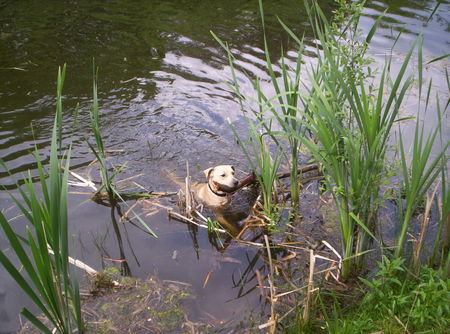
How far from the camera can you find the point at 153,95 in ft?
21.1

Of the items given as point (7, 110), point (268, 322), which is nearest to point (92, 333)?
point (268, 322)

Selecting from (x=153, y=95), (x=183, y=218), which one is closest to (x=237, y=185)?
(x=183, y=218)

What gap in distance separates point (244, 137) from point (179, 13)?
456 cm

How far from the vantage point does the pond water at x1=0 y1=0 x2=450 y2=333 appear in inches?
145

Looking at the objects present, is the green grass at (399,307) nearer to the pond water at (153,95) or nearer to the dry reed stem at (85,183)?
the pond water at (153,95)

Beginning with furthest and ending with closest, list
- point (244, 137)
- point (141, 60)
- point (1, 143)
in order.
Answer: point (141, 60)
point (244, 137)
point (1, 143)

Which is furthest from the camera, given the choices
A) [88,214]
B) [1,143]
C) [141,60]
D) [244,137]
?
[141,60]

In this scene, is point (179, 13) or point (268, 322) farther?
point (179, 13)

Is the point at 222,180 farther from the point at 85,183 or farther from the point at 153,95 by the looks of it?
the point at 153,95

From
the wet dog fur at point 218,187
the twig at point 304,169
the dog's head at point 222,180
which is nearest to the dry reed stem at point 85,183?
the wet dog fur at point 218,187

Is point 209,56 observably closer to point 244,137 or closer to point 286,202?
point 244,137

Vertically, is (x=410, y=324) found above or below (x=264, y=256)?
above

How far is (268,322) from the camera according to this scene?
112 inches

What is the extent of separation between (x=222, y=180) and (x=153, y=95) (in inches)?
98.5
